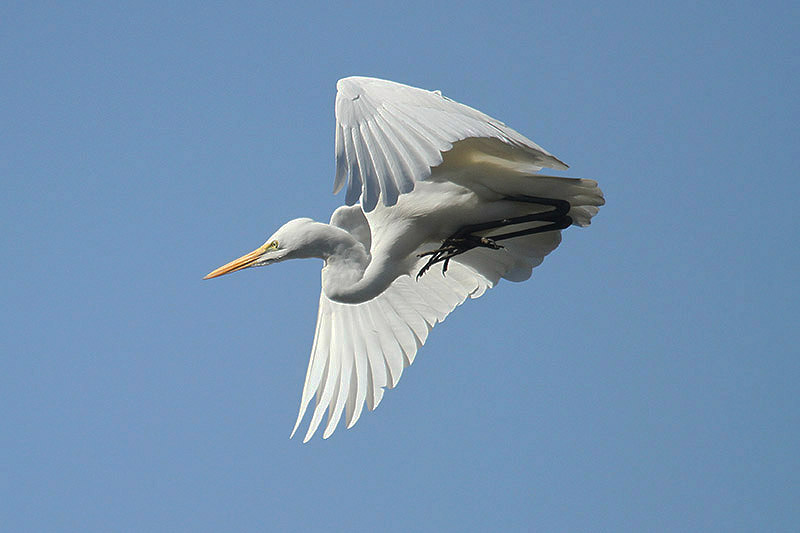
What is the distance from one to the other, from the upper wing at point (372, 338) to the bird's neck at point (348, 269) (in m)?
1.17

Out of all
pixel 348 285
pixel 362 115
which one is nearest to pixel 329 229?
pixel 348 285

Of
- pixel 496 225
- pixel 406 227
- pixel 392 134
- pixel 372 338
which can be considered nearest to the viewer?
pixel 392 134

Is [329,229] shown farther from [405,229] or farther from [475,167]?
[475,167]

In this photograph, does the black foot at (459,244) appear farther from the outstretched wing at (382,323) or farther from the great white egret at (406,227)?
the outstretched wing at (382,323)

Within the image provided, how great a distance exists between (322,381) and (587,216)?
7.71ft

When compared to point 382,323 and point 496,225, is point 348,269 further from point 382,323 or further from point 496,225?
point 382,323

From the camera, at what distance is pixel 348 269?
770 cm

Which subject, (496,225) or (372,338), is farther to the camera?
(372,338)

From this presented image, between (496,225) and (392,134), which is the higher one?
(496,225)

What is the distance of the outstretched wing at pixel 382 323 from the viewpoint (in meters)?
8.59

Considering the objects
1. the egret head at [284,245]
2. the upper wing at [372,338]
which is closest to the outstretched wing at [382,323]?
the upper wing at [372,338]

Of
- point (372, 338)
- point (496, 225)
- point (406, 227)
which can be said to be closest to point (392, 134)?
point (406, 227)

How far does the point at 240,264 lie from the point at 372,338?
127 centimetres

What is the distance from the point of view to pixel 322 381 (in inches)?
348
